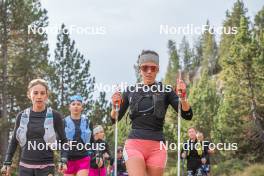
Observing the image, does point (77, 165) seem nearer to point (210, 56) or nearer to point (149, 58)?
point (149, 58)

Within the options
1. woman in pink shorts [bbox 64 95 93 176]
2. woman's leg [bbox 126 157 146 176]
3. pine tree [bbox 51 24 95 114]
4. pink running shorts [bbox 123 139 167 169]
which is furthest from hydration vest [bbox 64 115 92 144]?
pine tree [bbox 51 24 95 114]

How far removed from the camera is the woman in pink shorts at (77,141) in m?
9.10

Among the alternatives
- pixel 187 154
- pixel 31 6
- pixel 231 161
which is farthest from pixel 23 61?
pixel 187 154

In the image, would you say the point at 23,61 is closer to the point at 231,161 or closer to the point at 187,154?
the point at 231,161

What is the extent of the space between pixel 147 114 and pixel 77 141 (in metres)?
3.45

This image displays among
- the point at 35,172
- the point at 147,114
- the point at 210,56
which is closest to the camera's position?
the point at 147,114

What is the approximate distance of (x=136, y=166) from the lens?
18.4 feet

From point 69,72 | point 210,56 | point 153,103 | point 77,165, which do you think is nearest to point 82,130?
point 77,165

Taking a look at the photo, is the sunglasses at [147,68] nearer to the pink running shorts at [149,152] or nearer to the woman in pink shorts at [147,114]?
the woman in pink shorts at [147,114]

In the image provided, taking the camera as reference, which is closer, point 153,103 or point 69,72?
Result: point 153,103

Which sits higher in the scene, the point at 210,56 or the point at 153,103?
the point at 210,56

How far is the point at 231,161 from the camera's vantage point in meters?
40.8

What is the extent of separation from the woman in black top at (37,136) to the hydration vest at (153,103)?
109cm

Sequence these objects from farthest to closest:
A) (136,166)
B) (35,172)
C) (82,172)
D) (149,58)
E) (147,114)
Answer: (82,172) → (35,172) → (149,58) → (147,114) → (136,166)
